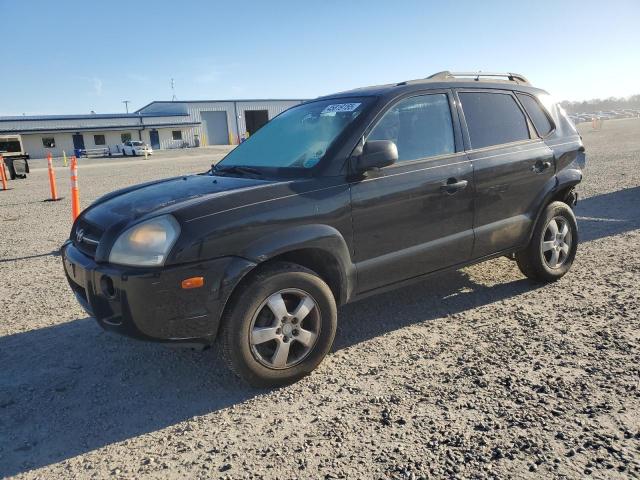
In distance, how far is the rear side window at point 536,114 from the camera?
4.64 meters

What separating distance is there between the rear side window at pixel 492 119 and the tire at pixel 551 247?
79cm

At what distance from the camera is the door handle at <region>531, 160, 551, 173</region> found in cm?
443

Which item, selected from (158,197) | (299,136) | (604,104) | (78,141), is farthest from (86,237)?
(604,104)

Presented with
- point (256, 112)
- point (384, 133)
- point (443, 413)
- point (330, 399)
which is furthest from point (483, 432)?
point (256, 112)

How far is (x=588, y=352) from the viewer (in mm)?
3371

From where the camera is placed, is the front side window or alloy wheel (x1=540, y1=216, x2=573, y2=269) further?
alloy wheel (x1=540, y1=216, x2=573, y2=269)

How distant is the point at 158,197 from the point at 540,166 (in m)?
3.31

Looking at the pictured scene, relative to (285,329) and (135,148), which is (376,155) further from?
(135,148)

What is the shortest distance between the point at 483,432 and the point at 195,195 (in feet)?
7.18

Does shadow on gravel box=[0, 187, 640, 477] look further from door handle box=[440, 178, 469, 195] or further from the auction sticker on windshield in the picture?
the auction sticker on windshield

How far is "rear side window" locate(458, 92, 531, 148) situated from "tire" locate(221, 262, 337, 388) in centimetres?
197

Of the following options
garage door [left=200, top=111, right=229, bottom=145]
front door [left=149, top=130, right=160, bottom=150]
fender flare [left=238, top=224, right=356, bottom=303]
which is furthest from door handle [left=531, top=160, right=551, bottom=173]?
garage door [left=200, top=111, right=229, bottom=145]

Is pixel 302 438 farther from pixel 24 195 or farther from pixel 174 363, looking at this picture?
pixel 24 195

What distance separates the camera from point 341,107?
3.85 meters
